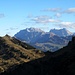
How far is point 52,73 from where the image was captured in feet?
606

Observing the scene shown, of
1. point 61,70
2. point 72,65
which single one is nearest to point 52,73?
point 61,70

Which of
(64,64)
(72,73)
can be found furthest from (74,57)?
(72,73)

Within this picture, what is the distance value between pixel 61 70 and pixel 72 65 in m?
13.9

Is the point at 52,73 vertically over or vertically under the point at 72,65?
under

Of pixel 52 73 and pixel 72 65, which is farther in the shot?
pixel 52 73

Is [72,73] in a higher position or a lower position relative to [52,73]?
higher

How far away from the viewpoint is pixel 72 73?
15262 cm

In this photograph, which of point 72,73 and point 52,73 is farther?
point 52,73

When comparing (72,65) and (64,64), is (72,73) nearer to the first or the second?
(72,65)

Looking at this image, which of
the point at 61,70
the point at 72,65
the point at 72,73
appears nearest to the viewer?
the point at 72,73

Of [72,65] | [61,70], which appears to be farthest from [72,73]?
[61,70]

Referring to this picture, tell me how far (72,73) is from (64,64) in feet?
99.2

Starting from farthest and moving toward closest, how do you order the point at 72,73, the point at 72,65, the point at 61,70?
the point at 61,70 < the point at 72,65 < the point at 72,73

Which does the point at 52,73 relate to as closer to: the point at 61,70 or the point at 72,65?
the point at 61,70
